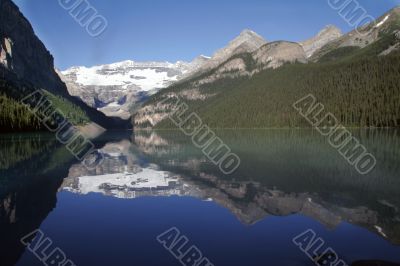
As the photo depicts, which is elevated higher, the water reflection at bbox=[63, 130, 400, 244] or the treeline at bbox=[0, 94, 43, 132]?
the water reflection at bbox=[63, 130, 400, 244]

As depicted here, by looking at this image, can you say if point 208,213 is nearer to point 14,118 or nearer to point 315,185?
point 315,185

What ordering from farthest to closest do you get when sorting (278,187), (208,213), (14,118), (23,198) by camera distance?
(14,118)
(278,187)
(23,198)
(208,213)

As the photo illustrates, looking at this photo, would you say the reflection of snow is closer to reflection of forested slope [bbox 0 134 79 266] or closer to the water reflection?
the water reflection

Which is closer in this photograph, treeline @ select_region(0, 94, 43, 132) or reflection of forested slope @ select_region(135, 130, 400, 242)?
reflection of forested slope @ select_region(135, 130, 400, 242)

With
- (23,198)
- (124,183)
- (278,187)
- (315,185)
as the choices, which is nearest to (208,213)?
(278,187)

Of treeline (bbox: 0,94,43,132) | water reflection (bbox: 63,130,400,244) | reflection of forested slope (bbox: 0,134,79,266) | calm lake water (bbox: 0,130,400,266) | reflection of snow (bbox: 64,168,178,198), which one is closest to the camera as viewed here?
calm lake water (bbox: 0,130,400,266)

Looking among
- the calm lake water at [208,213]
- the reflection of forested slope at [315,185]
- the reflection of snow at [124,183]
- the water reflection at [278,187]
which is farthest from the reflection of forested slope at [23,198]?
the reflection of forested slope at [315,185]

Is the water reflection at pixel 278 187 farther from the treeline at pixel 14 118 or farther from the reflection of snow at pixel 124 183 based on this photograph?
the treeline at pixel 14 118

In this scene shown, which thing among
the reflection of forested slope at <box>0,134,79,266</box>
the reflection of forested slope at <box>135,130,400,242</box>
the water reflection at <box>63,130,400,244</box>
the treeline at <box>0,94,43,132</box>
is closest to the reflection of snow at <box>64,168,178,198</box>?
the water reflection at <box>63,130,400,244</box>

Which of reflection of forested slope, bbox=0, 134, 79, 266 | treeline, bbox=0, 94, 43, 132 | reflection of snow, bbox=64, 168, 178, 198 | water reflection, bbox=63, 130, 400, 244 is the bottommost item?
treeline, bbox=0, 94, 43, 132

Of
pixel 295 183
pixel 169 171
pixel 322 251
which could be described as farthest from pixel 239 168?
pixel 322 251
